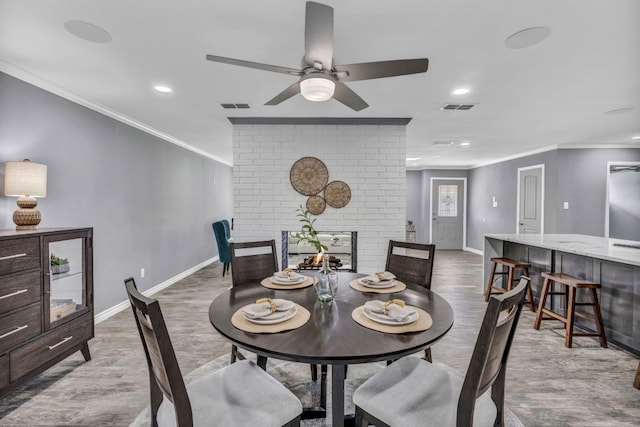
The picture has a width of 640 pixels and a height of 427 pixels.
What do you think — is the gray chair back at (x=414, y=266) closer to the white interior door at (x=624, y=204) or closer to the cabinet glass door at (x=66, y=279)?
the cabinet glass door at (x=66, y=279)

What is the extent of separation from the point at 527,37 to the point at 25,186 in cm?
355

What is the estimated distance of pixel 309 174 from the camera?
3.80 m

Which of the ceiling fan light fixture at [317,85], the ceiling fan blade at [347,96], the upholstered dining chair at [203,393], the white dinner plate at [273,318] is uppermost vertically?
the ceiling fan blade at [347,96]

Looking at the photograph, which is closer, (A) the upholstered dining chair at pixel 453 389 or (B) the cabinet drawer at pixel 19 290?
(A) the upholstered dining chair at pixel 453 389

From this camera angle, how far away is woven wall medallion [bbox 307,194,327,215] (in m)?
3.81

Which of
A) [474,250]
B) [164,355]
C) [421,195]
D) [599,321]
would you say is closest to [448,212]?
[421,195]

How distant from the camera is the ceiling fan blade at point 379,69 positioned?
1.51 metres

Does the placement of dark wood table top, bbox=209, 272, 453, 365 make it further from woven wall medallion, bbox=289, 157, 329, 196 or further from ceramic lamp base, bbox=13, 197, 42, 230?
woven wall medallion, bbox=289, 157, 329, 196

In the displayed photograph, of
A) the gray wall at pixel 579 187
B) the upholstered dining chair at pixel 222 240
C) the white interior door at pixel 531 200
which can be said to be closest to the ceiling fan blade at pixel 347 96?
the upholstered dining chair at pixel 222 240

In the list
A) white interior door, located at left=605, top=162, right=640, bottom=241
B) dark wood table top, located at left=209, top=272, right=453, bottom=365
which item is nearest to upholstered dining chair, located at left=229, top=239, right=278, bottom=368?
dark wood table top, located at left=209, top=272, right=453, bottom=365

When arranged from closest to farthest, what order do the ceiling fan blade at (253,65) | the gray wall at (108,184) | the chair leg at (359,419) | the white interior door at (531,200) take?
the chair leg at (359,419)
the ceiling fan blade at (253,65)
the gray wall at (108,184)
the white interior door at (531,200)

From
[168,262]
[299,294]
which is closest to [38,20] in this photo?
[299,294]

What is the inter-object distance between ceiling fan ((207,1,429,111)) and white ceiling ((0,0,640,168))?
1.03 ft

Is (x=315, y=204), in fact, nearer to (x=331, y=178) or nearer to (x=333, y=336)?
(x=331, y=178)
